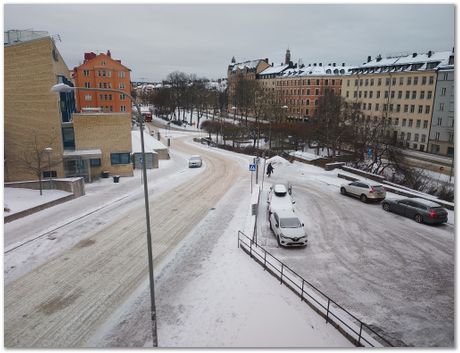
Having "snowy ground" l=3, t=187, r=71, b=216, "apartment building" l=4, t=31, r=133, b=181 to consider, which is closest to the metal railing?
"snowy ground" l=3, t=187, r=71, b=216

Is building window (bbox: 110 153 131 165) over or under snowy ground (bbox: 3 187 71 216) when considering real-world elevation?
over

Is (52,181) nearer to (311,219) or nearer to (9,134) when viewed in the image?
(9,134)

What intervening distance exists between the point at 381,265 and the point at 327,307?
15.5 feet

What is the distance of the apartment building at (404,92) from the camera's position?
5222cm

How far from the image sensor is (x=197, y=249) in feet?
49.1

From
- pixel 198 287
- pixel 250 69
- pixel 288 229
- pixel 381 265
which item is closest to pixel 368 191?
pixel 288 229

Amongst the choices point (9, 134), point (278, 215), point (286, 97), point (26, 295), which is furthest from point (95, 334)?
point (286, 97)

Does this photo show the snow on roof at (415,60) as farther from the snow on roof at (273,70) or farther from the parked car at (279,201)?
the parked car at (279,201)

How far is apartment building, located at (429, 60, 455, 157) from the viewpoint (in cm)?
4941

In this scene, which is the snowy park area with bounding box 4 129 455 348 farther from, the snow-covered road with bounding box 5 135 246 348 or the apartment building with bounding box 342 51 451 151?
the apartment building with bounding box 342 51 451 151

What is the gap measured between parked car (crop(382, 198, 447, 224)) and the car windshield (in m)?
7.17

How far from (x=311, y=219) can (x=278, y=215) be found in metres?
3.07

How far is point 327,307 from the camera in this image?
10016 mm

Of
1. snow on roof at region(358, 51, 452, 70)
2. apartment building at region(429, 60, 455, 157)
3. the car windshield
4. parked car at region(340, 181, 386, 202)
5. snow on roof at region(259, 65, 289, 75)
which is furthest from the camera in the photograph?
snow on roof at region(259, 65, 289, 75)
